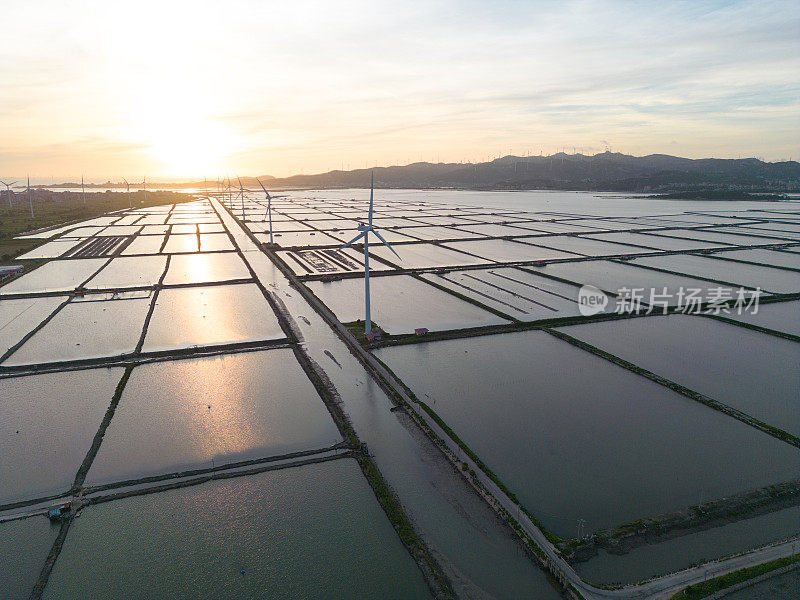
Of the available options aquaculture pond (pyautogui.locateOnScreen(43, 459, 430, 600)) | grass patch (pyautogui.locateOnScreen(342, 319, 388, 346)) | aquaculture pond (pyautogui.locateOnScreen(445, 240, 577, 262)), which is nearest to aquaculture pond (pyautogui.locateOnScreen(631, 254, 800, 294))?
aquaculture pond (pyautogui.locateOnScreen(445, 240, 577, 262))

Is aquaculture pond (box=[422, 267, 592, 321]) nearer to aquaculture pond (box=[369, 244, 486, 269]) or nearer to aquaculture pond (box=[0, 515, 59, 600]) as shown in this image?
aquaculture pond (box=[369, 244, 486, 269])

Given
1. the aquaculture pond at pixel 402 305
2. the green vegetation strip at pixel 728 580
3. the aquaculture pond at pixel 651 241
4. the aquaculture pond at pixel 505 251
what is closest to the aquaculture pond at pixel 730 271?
the aquaculture pond at pixel 651 241

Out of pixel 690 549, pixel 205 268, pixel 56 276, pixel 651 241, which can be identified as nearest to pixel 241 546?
pixel 690 549

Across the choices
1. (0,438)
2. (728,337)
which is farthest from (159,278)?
(728,337)

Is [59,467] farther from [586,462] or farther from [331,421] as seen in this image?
[586,462]

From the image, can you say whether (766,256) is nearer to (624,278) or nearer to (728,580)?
(624,278)

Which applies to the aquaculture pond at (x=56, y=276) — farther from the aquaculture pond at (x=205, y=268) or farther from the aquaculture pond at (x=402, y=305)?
the aquaculture pond at (x=402, y=305)
